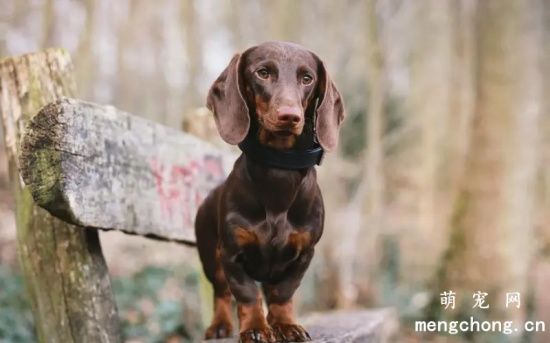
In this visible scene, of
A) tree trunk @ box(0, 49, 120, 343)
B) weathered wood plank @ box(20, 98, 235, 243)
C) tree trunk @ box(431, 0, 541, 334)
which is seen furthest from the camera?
tree trunk @ box(431, 0, 541, 334)

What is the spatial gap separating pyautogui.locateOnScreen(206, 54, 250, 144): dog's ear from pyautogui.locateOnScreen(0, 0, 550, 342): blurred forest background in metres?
2.59

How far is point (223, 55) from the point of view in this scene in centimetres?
1817

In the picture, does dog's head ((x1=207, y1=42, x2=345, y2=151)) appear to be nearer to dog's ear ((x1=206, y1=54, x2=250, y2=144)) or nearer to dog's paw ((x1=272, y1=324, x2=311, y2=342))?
dog's ear ((x1=206, y1=54, x2=250, y2=144))

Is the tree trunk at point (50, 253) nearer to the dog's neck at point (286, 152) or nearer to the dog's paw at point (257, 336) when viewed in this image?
the dog's paw at point (257, 336)

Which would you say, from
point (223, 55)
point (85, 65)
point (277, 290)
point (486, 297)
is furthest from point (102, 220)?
point (223, 55)

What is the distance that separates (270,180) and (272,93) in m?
0.35

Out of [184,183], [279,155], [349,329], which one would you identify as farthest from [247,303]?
[184,183]

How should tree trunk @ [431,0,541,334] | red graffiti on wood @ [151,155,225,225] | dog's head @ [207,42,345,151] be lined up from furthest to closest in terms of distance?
tree trunk @ [431,0,541,334]
red graffiti on wood @ [151,155,225,225]
dog's head @ [207,42,345,151]

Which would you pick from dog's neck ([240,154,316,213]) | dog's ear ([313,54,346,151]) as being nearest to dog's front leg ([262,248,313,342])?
dog's neck ([240,154,316,213])

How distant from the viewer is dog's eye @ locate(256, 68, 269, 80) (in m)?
2.67

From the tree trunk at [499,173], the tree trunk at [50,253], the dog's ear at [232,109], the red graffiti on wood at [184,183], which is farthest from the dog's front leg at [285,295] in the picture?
the tree trunk at [499,173]

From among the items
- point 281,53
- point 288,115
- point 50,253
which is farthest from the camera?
point 50,253

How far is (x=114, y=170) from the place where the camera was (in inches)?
Result: 131

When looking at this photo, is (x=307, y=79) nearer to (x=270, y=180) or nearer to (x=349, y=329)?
(x=270, y=180)
